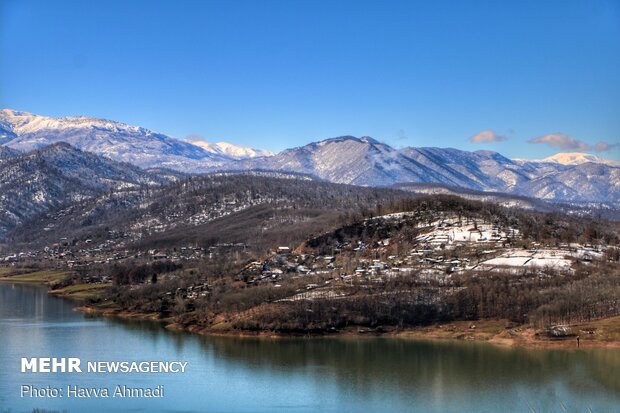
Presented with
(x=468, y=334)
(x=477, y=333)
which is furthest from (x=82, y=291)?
(x=477, y=333)

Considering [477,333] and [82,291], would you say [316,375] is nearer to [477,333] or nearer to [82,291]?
[477,333]

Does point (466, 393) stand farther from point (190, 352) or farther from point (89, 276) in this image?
point (89, 276)

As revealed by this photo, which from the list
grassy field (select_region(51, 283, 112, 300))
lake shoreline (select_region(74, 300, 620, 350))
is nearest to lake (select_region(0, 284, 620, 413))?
lake shoreline (select_region(74, 300, 620, 350))

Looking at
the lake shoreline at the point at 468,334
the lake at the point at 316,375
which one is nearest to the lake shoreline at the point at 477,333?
the lake shoreline at the point at 468,334

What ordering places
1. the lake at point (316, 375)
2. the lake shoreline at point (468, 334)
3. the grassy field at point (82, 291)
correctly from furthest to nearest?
the grassy field at point (82, 291) → the lake shoreline at point (468, 334) → the lake at point (316, 375)

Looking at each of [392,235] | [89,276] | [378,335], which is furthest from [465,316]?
[89,276]

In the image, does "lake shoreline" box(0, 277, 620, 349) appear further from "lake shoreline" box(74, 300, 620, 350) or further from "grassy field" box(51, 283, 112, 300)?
"grassy field" box(51, 283, 112, 300)

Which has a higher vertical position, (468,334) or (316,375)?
(468,334)

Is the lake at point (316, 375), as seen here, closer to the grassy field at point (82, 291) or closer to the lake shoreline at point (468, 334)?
the lake shoreline at point (468, 334)
